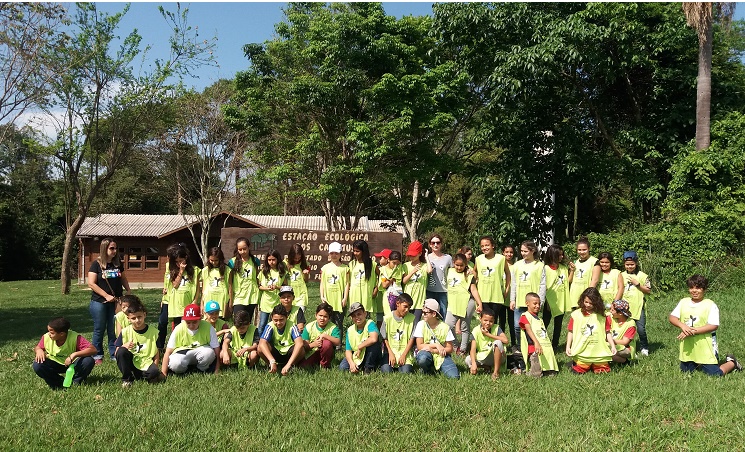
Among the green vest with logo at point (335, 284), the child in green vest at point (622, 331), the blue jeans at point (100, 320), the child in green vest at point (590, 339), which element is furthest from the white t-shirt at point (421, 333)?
the blue jeans at point (100, 320)

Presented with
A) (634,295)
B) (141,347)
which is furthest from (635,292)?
(141,347)

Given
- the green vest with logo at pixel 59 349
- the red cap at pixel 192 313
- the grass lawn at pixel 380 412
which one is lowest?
the grass lawn at pixel 380 412

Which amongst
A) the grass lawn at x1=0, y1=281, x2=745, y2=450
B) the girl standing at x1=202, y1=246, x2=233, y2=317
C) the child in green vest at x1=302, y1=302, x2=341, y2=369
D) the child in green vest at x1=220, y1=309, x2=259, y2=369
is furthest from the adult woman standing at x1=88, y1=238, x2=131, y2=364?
the child in green vest at x1=302, y1=302, x2=341, y2=369

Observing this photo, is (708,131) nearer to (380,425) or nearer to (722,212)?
(722,212)

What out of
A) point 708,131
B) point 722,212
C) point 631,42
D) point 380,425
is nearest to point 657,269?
point 722,212

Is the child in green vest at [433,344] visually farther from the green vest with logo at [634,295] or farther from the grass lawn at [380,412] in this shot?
the green vest with logo at [634,295]

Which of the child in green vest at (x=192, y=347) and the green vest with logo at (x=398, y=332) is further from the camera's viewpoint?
the green vest with logo at (x=398, y=332)

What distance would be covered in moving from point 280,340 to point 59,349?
8.15 feet

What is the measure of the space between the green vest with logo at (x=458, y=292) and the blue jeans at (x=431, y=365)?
5.03 feet

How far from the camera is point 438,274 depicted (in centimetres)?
912

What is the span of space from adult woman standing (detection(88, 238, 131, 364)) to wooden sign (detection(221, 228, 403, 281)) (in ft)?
8.28

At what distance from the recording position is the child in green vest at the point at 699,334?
7.09 metres

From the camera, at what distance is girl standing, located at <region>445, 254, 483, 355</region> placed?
8750 millimetres

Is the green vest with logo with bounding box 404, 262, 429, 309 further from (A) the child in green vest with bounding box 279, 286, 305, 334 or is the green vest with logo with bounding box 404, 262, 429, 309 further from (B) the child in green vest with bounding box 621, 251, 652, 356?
(B) the child in green vest with bounding box 621, 251, 652, 356
